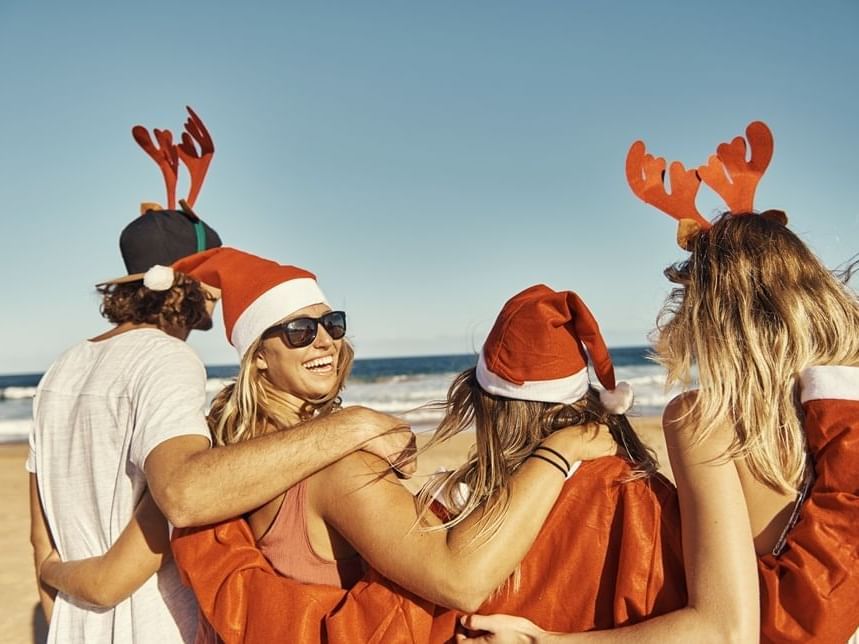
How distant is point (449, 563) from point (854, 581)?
0.91 meters

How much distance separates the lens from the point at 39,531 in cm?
274

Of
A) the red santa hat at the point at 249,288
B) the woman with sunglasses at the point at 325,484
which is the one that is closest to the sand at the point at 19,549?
the woman with sunglasses at the point at 325,484

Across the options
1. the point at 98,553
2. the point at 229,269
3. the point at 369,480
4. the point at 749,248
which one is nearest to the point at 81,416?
the point at 98,553

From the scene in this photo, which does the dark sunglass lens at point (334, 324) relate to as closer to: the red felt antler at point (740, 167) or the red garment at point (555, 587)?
the red garment at point (555, 587)

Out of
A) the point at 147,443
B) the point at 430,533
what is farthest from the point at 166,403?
the point at 430,533

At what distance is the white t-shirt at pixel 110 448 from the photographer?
2.35 metres

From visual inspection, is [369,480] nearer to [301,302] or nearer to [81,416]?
[301,302]

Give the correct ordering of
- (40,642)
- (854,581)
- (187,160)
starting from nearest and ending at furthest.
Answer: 1. (854,581)
2. (187,160)
3. (40,642)

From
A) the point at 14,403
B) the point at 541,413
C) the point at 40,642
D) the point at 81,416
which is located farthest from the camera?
the point at 14,403

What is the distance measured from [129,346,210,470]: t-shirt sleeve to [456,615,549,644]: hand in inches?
35.1

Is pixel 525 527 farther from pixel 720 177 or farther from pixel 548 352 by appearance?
pixel 720 177

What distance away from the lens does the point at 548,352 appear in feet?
7.37

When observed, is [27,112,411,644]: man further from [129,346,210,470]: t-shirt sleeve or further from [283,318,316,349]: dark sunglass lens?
[283,318,316,349]: dark sunglass lens

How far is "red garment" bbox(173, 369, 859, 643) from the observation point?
1859 millimetres
